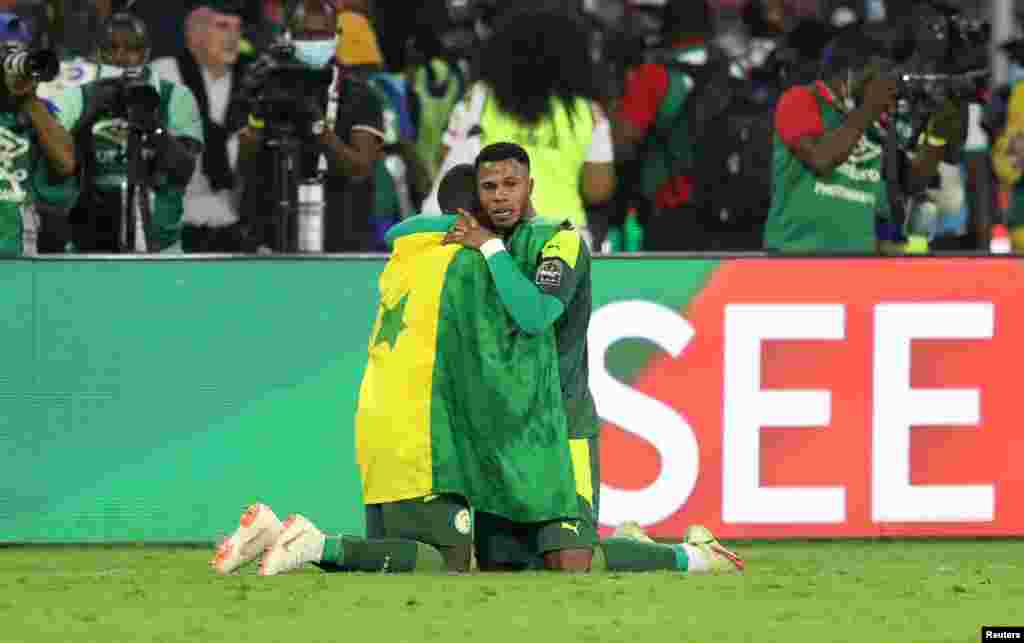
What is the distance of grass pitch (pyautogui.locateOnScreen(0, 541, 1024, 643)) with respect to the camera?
836cm

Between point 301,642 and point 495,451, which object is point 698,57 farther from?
point 301,642

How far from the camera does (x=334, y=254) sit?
12203 millimetres

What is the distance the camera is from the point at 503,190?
32.4ft

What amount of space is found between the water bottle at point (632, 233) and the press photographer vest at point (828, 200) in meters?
2.97

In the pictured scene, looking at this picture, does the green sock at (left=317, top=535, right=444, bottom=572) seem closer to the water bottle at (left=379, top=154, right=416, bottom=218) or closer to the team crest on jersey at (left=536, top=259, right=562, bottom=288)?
the team crest on jersey at (left=536, top=259, right=562, bottom=288)

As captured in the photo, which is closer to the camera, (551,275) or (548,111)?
(551,275)

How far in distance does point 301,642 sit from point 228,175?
7069mm

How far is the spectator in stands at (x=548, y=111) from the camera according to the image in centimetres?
1271

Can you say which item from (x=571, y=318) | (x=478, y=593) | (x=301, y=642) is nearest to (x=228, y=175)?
(x=571, y=318)

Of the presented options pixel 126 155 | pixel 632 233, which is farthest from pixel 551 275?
pixel 632 233

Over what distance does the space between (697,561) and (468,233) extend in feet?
4.68

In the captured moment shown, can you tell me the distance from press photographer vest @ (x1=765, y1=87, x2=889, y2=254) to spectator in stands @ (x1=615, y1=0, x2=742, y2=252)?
245cm

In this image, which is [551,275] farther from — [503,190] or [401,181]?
[401,181]

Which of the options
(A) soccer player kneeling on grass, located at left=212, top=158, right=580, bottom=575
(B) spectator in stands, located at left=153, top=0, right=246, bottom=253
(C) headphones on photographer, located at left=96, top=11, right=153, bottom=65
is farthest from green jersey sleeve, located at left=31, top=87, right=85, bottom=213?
(A) soccer player kneeling on grass, located at left=212, top=158, right=580, bottom=575
